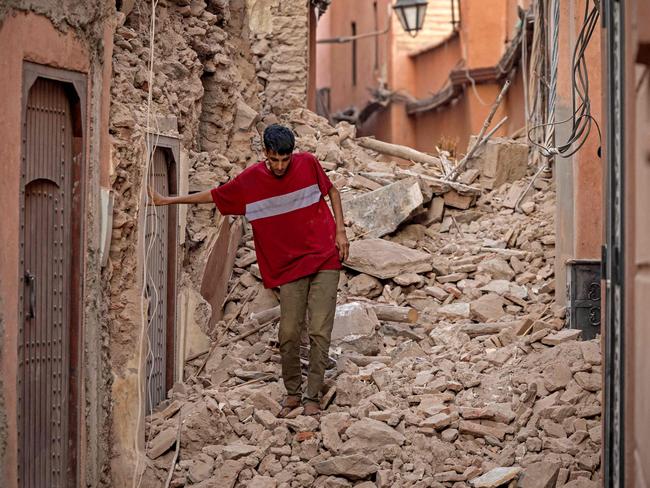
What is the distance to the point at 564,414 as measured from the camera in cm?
741

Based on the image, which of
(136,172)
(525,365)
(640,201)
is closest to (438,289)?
(525,365)

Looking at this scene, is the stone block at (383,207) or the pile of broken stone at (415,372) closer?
the pile of broken stone at (415,372)

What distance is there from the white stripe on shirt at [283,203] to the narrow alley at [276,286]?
0.6 inches

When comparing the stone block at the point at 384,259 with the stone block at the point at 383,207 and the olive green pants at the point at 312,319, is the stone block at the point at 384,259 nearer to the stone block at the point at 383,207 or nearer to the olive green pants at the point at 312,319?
the stone block at the point at 383,207

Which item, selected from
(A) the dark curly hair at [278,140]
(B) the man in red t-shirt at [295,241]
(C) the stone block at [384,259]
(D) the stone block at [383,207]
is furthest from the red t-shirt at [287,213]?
(D) the stone block at [383,207]

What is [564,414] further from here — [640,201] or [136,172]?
[640,201]

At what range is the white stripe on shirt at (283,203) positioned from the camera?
7.51 meters

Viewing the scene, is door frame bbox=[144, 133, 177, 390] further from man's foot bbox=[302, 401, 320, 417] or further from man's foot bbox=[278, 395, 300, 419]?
man's foot bbox=[302, 401, 320, 417]

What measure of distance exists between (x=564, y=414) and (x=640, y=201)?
384 cm

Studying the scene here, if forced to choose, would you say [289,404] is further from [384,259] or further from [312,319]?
[384,259]

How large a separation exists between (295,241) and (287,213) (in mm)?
195

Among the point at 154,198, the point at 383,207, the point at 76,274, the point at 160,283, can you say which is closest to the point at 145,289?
the point at 154,198

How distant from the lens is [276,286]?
773cm

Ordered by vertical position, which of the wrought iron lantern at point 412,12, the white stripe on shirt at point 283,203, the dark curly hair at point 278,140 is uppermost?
the wrought iron lantern at point 412,12
